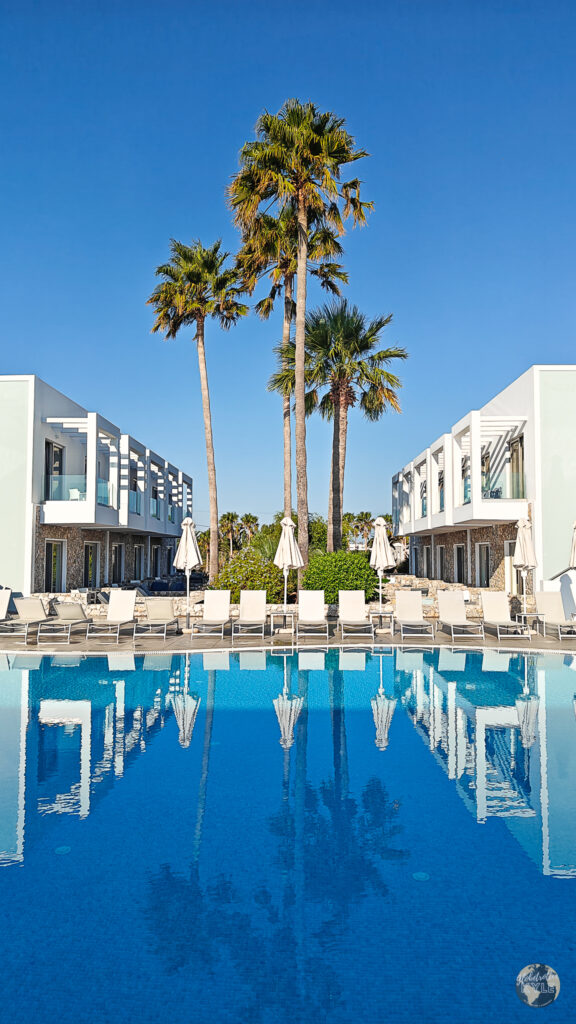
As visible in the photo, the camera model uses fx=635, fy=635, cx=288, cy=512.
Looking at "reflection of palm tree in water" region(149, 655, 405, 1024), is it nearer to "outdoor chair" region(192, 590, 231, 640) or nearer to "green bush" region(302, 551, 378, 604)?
"outdoor chair" region(192, 590, 231, 640)

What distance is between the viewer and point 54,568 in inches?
764

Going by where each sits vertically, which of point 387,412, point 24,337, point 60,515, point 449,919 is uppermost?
point 24,337

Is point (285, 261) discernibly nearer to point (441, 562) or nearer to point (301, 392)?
point (301, 392)

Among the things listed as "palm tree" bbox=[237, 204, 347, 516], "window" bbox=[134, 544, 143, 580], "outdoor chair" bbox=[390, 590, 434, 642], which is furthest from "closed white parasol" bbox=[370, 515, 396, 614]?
"window" bbox=[134, 544, 143, 580]

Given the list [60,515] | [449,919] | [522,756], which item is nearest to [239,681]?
[522,756]

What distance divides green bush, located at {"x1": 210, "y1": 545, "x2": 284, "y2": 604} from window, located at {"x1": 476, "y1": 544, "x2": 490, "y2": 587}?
8175 mm

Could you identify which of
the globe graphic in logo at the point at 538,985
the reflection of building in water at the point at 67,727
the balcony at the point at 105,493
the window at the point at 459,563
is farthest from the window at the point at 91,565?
the globe graphic in logo at the point at 538,985

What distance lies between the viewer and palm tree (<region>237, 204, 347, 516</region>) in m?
18.3

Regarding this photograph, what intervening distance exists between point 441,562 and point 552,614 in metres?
14.1

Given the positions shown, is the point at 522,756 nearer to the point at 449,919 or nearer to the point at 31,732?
the point at 449,919

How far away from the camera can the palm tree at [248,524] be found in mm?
49562

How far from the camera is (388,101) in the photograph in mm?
16828

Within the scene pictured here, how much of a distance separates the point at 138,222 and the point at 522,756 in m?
19.2

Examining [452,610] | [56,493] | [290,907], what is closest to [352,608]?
[452,610]
